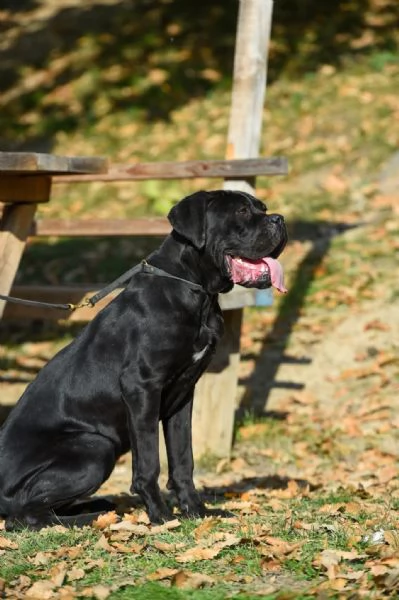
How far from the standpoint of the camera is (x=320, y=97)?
13820 millimetres

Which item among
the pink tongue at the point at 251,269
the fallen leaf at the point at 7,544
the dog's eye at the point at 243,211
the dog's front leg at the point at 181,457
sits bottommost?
the fallen leaf at the point at 7,544

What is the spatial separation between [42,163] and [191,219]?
38.3 inches

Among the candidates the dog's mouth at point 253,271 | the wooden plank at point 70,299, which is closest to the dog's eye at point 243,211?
the dog's mouth at point 253,271

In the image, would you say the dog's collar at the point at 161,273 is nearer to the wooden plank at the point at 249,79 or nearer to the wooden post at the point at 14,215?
the wooden post at the point at 14,215

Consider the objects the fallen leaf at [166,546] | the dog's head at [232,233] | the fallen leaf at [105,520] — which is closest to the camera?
the fallen leaf at [166,546]

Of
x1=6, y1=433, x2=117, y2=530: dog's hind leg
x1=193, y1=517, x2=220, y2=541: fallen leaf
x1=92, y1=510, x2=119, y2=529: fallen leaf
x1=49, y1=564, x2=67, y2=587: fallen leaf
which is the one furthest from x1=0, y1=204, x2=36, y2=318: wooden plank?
x1=49, y1=564, x2=67, y2=587: fallen leaf

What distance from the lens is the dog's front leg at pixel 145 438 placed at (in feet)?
16.8

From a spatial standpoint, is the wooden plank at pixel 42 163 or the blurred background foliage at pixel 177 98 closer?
the wooden plank at pixel 42 163

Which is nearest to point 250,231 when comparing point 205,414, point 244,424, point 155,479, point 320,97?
point 155,479

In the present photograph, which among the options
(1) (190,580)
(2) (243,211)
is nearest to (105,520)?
(1) (190,580)

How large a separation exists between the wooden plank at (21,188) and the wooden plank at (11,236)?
0.06 meters

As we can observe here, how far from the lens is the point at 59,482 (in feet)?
17.0

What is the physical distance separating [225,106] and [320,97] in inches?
52.8

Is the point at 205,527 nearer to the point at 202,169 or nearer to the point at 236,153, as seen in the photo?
the point at 202,169
